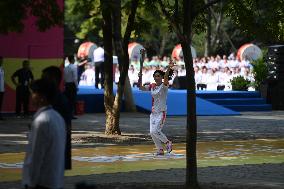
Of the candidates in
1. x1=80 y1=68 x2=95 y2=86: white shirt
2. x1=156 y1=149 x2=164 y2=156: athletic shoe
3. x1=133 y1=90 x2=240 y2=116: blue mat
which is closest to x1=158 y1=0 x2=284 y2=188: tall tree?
x1=156 y1=149 x2=164 y2=156: athletic shoe

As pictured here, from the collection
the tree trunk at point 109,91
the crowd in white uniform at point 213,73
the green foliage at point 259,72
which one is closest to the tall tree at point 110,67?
the tree trunk at point 109,91

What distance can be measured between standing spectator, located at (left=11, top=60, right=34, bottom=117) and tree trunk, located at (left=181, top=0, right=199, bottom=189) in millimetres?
13676

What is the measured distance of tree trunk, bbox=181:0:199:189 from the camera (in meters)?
11.9

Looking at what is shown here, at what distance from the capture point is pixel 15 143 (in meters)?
19.4

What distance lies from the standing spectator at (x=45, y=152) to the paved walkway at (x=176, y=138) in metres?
4.30

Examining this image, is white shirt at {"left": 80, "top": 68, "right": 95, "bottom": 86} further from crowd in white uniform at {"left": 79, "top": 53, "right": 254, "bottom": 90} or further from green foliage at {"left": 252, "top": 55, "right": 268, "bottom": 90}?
green foliage at {"left": 252, "top": 55, "right": 268, "bottom": 90}

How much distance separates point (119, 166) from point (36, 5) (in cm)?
455

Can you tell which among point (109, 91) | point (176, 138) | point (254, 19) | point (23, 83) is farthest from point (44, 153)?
point (23, 83)

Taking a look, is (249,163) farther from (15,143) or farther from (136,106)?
(136,106)

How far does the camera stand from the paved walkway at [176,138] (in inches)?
504

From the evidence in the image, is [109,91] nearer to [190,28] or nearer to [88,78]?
[190,28]

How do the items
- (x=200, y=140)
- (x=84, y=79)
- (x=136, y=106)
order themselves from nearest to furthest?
(x=200, y=140)
(x=136, y=106)
(x=84, y=79)

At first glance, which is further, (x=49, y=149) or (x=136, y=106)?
(x=136, y=106)

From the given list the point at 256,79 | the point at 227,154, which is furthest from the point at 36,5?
the point at 256,79
